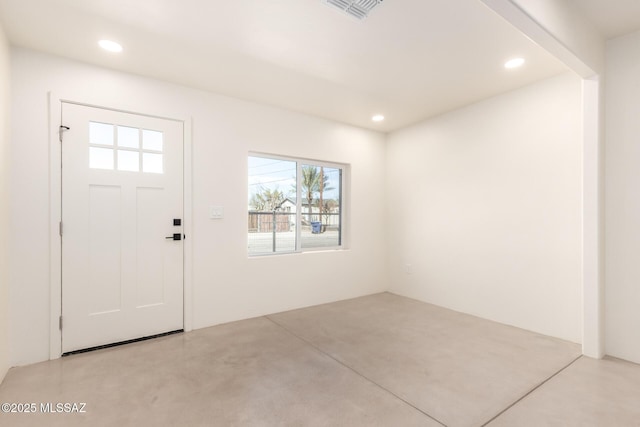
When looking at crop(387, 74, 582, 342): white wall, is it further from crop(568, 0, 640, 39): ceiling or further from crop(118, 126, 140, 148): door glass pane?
crop(118, 126, 140, 148): door glass pane

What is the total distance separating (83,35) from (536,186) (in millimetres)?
4261

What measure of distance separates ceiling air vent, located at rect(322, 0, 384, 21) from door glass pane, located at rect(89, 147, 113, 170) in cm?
231

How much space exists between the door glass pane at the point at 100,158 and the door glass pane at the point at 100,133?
0.06 metres

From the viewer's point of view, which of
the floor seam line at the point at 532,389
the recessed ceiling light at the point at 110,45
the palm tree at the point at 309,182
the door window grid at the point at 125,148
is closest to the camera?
the floor seam line at the point at 532,389

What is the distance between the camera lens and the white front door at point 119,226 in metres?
2.69

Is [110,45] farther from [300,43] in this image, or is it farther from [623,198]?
[623,198]

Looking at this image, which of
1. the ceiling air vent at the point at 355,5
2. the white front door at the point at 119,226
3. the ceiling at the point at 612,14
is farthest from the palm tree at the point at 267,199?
the ceiling at the point at 612,14

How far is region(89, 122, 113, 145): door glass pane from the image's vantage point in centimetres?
278

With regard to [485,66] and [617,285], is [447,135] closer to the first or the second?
[485,66]

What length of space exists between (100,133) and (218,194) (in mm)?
1191

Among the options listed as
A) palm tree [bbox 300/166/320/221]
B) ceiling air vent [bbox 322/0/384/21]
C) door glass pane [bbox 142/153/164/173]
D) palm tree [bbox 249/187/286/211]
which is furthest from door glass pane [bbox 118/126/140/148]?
ceiling air vent [bbox 322/0/384/21]

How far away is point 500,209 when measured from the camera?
350 cm

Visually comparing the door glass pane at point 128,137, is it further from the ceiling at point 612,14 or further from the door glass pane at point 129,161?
the ceiling at point 612,14

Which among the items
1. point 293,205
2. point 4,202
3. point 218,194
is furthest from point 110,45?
point 293,205
